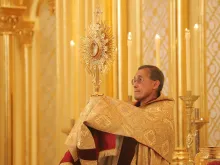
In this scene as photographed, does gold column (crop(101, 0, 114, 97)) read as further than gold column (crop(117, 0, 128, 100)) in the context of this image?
Yes

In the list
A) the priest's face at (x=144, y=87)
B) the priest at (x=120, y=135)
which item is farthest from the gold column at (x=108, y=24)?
the priest at (x=120, y=135)

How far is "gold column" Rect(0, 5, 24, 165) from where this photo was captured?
8.66 meters

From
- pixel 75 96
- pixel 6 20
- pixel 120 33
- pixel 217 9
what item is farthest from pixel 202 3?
pixel 6 20

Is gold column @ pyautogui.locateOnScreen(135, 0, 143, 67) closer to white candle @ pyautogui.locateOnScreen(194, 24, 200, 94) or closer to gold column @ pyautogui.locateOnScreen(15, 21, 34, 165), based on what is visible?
white candle @ pyautogui.locateOnScreen(194, 24, 200, 94)

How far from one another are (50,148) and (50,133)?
0.23 m

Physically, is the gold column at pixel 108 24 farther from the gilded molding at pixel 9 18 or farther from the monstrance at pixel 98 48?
the gilded molding at pixel 9 18

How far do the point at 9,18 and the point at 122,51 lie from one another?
3.28m

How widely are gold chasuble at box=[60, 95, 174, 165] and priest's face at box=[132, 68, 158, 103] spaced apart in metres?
0.11

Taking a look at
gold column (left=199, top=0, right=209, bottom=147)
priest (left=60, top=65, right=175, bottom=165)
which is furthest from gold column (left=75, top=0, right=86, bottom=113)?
priest (left=60, top=65, right=175, bottom=165)

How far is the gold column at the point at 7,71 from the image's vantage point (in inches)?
341

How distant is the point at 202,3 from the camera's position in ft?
16.3

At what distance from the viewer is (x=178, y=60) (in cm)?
495

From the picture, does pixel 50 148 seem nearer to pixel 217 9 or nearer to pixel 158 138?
pixel 217 9

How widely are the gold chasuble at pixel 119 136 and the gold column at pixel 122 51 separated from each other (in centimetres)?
174
